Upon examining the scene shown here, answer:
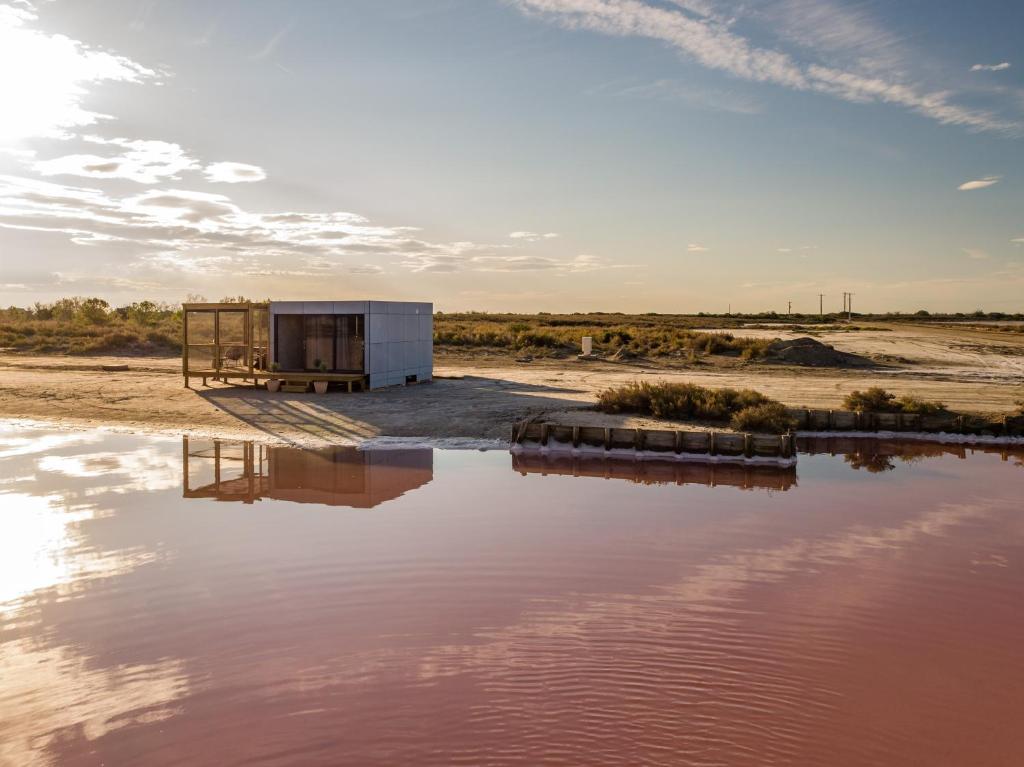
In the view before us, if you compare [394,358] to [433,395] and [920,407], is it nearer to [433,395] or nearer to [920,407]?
[433,395]

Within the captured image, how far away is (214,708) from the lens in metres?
6.76

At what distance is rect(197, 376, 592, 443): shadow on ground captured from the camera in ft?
67.0

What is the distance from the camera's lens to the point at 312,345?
90.3ft

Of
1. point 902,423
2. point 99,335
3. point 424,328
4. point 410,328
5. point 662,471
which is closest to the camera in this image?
point 662,471

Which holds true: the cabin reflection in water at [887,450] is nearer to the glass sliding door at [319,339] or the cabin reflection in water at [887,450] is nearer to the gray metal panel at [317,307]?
the gray metal panel at [317,307]

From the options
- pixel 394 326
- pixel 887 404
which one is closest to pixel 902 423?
pixel 887 404

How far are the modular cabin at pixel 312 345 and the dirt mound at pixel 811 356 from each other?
18414 mm

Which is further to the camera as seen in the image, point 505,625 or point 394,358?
point 394,358

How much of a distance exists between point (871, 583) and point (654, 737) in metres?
4.76

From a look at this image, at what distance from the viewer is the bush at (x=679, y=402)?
2181 centimetres

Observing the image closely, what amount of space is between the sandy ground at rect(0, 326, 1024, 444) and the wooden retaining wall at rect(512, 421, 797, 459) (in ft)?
5.16

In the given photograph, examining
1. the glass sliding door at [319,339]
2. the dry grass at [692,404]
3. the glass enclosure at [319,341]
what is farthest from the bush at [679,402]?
the glass sliding door at [319,339]

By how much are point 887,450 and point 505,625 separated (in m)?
14.3

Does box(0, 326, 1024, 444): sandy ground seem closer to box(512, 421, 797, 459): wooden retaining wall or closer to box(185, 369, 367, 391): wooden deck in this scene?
box(185, 369, 367, 391): wooden deck
